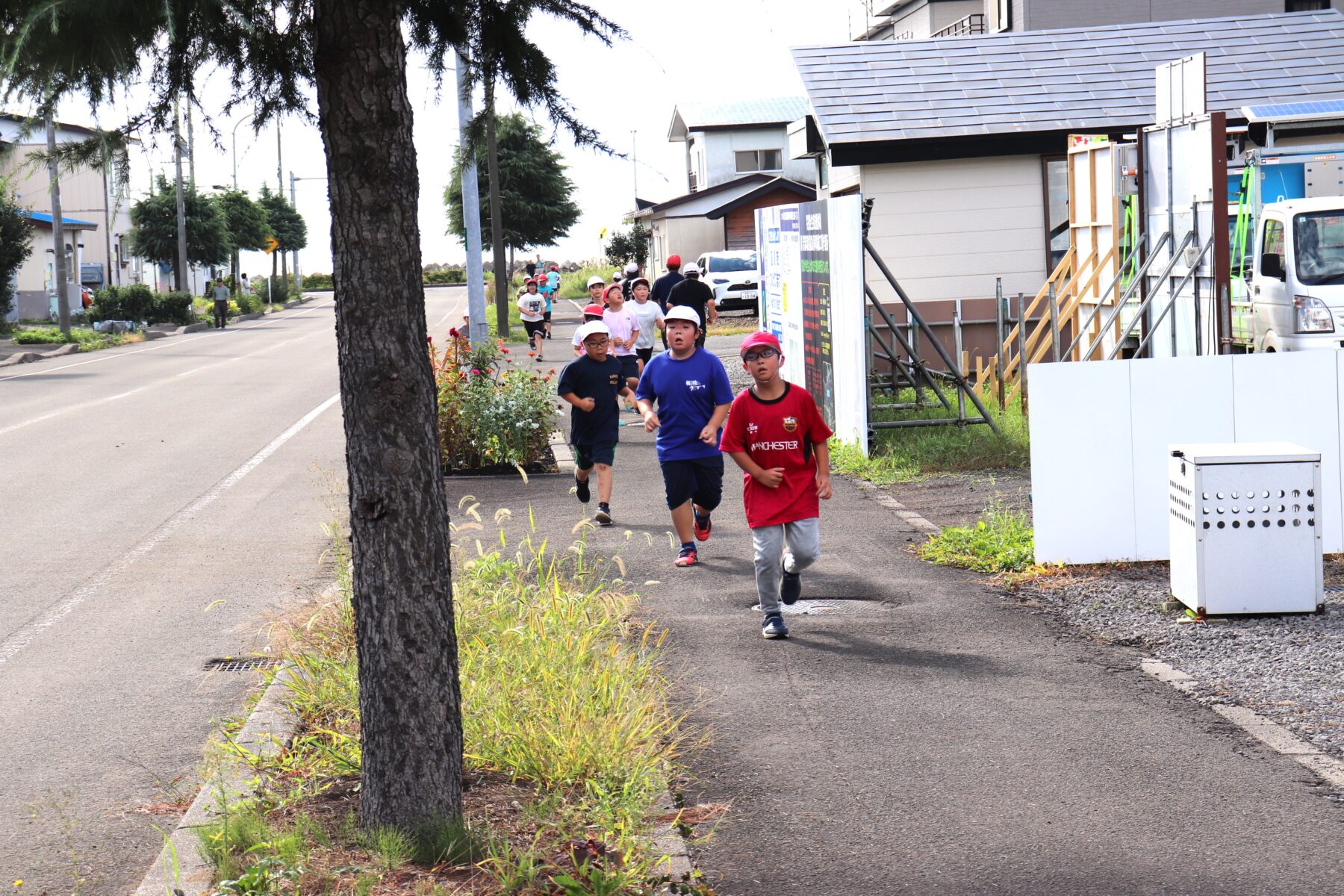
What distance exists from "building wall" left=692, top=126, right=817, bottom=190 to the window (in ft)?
0.48

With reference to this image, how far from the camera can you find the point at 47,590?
349 inches

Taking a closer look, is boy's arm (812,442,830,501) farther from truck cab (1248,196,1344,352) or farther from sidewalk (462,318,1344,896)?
truck cab (1248,196,1344,352)

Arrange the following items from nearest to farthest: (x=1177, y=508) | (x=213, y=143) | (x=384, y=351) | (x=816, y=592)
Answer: (x=384, y=351), (x=213, y=143), (x=1177, y=508), (x=816, y=592)

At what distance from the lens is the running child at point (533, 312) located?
91.3ft

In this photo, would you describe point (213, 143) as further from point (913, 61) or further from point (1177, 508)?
point (913, 61)

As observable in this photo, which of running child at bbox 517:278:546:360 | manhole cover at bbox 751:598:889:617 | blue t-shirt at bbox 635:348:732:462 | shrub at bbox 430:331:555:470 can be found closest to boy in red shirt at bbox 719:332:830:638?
manhole cover at bbox 751:598:889:617

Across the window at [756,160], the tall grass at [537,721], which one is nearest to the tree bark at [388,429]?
the tall grass at [537,721]

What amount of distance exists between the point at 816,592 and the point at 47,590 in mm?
4760

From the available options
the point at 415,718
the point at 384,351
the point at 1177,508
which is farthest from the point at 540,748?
the point at 1177,508

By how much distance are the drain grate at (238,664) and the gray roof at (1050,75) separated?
44.1 ft

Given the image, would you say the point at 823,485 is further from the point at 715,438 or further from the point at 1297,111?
the point at 1297,111

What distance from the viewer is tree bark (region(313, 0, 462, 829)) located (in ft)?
12.9

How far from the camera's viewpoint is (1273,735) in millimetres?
5461

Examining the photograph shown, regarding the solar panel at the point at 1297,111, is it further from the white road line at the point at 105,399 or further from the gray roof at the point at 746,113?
the gray roof at the point at 746,113
